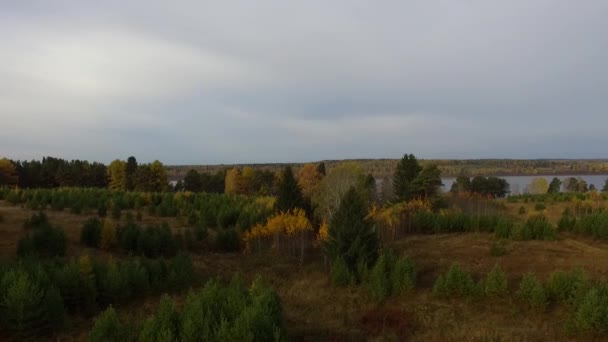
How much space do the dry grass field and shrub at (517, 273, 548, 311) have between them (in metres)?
0.32

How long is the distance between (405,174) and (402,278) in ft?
92.1

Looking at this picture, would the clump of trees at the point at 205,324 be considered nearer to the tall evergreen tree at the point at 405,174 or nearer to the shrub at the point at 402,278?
the shrub at the point at 402,278

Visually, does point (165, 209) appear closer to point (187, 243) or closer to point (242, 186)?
point (187, 243)

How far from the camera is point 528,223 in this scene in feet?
88.2

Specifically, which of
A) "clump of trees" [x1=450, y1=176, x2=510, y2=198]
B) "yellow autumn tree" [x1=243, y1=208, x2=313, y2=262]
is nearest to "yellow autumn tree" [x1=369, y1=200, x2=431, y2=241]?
"yellow autumn tree" [x1=243, y1=208, x2=313, y2=262]

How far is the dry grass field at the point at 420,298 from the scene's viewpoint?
14.5m

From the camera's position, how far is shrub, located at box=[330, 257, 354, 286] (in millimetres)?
19828

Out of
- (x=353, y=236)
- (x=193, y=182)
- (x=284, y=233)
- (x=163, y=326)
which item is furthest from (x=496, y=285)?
(x=193, y=182)

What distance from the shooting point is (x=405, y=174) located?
149 ft

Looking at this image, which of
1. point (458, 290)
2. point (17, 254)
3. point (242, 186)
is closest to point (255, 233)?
point (17, 254)

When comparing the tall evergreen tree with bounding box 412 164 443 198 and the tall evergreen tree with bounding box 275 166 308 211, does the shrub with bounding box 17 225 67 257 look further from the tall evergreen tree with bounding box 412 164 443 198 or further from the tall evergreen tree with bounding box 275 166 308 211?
the tall evergreen tree with bounding box 412 164 443 198

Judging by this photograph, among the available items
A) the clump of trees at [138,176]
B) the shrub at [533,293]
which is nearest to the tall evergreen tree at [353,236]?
the shrub at [533,293]

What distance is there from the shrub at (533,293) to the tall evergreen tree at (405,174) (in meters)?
27.3

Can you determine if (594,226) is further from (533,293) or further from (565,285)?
(533,293)
